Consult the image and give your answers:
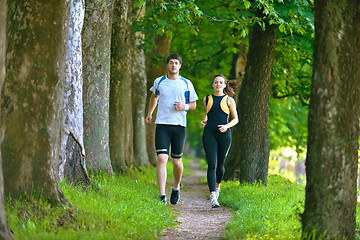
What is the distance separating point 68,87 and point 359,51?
183 inches

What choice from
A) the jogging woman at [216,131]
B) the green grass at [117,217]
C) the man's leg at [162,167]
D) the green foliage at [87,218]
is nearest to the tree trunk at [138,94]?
the jogging woman at [216,131]

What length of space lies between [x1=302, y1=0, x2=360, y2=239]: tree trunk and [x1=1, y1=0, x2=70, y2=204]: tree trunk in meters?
2.85

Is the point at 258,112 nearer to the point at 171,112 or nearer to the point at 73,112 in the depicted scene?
the point at 171,112

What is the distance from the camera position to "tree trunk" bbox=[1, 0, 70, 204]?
5562 mm

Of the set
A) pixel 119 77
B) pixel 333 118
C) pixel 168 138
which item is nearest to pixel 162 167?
pixel 168 138

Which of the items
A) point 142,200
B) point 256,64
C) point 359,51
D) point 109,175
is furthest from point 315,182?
point 256,64

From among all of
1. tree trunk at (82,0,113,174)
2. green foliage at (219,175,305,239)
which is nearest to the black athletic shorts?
green foliage at (219,175,305,239)

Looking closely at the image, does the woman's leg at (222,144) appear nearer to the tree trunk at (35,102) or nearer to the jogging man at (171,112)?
the jogging man at (171,112)

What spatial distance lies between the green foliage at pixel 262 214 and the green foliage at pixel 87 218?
104 centimetres

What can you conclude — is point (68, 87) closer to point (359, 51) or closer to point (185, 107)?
point (185, 107)

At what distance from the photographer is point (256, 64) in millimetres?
11695

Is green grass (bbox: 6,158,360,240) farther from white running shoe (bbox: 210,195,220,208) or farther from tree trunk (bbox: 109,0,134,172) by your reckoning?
tree trunk (bbox: 109,0,134,172)

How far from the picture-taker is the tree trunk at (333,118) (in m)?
5.04

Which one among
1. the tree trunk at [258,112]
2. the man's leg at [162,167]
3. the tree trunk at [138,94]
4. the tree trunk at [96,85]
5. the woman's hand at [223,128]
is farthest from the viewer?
the tree trunk at [138,94]
